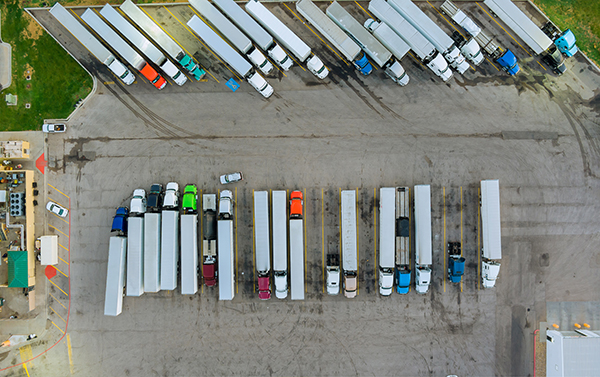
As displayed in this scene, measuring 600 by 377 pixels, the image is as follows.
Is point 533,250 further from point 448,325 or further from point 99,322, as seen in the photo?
point 99,322

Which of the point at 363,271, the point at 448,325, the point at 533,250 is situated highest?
the point at 533,250

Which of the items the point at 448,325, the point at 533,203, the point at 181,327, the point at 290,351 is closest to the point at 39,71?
the point at 181,327

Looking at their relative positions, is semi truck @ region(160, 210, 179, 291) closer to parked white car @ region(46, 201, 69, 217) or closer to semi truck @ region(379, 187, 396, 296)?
parked white car @ region(46, 201, 69, 217)

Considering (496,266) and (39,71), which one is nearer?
(496,266)

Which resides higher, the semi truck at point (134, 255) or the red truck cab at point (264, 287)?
the semi truck at point (134, 255)

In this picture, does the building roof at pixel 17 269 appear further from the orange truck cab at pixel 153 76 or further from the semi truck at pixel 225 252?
the orange truck cab at pixel 153 76

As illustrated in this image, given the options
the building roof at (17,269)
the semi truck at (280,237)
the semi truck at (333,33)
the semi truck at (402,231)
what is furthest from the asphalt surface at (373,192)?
the building roof at (17,269)

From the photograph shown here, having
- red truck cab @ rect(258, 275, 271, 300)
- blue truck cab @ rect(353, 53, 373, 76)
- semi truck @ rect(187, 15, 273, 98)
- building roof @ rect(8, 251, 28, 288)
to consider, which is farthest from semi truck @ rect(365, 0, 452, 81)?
building roof @ rect(8, 251, 28, 288)

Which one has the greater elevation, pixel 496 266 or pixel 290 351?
pixel 496 266
